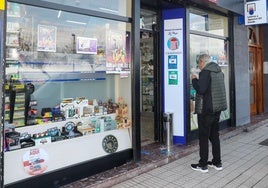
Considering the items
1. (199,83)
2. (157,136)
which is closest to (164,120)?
(157,136)

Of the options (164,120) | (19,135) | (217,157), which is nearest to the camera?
(19,135)

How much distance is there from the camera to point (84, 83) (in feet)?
16.3

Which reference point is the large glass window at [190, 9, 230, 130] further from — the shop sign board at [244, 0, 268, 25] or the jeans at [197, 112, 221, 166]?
the jeans at [197, 112, 221, 166]

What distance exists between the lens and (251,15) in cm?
819

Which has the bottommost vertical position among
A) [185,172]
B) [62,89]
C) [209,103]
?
[185,172]

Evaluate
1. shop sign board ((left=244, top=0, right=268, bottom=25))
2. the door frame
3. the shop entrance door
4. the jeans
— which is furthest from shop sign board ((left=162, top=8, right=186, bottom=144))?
the door frame

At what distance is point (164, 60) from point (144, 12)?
1.06 metres

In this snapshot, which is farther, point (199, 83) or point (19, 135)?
point (199, 83)

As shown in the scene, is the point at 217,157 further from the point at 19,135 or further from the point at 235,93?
the point at 235,93

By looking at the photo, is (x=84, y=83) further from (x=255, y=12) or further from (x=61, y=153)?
(x=255, y=12)

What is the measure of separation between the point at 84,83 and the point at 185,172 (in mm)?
2124

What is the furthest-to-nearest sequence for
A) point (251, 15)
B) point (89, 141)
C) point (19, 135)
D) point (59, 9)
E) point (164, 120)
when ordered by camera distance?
1. point (251, 15)
2. point (164, 120)
3. point (89, 141)
4. point (59, 9)
5. point (19, 135)

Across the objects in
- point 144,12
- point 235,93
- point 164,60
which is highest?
point 144,12

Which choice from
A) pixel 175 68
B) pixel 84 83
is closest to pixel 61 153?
pixel 84 83
